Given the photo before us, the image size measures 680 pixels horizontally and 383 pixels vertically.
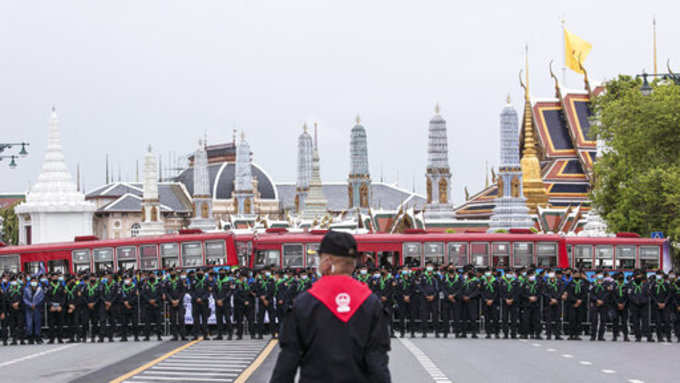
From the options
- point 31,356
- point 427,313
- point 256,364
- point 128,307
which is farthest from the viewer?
point 427,313

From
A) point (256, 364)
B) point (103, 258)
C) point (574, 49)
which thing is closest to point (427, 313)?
point (256, 364)

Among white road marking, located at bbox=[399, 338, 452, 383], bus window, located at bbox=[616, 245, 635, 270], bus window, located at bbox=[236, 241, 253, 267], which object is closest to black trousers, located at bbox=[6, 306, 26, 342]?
white road marking, located at bbox=[399, 338, 452, 383]

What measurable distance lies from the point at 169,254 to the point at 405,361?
16.5 metres

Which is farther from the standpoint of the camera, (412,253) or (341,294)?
(412,253)

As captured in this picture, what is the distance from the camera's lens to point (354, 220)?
81250 millimetres

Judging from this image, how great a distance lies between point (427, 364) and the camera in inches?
667

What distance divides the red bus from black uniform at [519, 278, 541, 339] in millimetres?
11551

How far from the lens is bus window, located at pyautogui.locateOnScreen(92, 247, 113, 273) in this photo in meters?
32.6

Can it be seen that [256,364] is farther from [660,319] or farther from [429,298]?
[660,319]

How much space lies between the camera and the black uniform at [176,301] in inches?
944

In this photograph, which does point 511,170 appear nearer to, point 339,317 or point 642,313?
point 642,313

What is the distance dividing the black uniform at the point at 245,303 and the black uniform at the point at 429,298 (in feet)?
13.0

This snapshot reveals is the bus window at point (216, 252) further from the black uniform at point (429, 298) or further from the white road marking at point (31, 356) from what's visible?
the white road marking at point (31, 356)

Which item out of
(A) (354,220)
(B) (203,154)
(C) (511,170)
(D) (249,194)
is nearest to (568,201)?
(C) (511,170)
